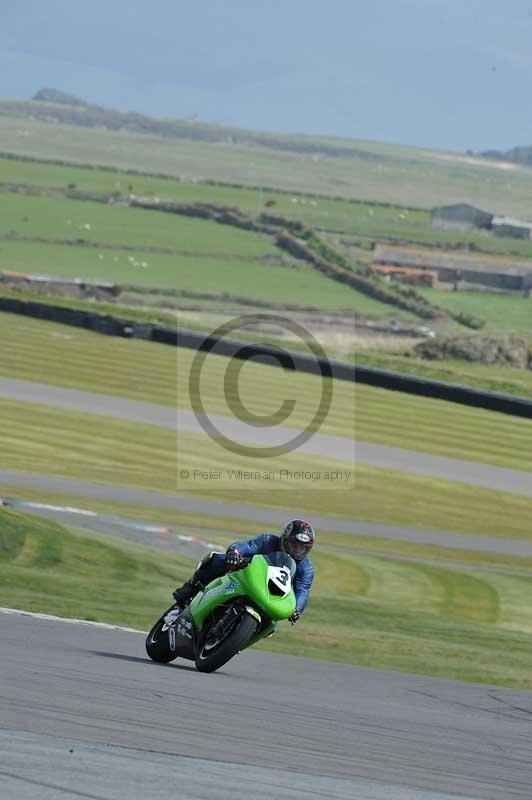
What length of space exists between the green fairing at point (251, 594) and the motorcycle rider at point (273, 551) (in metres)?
0.13

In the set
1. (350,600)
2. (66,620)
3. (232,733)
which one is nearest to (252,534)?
(350,600)

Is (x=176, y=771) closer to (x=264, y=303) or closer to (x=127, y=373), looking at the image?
(x=127, y=373)

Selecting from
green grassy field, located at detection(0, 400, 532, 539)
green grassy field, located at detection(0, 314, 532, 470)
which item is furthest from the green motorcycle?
green grassy field, located at detection(0, 314, 532, 470)

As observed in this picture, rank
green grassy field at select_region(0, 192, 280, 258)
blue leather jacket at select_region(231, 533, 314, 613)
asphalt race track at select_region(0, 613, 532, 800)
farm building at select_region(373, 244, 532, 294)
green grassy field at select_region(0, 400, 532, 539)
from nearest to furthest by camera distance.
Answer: asphalt race track at select_region(0, 613, 532, 800), blue leather jacket at select_region(231, 533, 314, 613), green grassy field at select_region(0, 400, 532, 539), green grassy field at select_region(0, 192, 280, 258), farm building at select_region(373, 244, 532, 294)

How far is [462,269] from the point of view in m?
143

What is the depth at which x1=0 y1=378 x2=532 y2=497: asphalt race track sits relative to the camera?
139ft

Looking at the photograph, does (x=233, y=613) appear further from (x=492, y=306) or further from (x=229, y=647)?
(x=492, y=306)

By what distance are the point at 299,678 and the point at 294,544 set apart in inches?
61.8

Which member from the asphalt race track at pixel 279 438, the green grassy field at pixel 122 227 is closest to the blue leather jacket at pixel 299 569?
the asphalt race track at pixel 279 438

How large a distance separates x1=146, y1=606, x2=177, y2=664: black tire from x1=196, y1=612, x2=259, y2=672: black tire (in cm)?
47

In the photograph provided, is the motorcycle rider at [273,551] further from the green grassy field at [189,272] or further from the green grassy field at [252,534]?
the green grassy field at [189,272]

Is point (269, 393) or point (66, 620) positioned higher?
point (66, 620)

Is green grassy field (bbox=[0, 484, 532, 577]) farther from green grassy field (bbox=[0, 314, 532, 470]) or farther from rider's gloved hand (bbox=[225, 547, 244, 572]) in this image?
rider's gloved hand (bbox=[225, 547, 244, 572])

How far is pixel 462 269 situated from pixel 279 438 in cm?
10142
